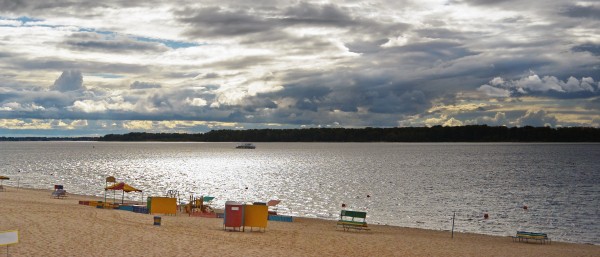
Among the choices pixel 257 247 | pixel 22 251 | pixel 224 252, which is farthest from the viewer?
pixel 257 247

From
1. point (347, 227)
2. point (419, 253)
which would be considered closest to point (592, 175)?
point (347, 227)

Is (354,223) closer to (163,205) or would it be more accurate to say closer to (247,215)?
(247,215)

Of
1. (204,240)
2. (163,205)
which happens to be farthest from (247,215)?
(163,205)

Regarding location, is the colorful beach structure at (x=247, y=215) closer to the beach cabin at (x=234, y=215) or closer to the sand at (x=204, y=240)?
the beach cabin at (x=234, y=215)

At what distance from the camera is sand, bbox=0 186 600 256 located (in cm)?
2084

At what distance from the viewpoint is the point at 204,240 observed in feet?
77.7

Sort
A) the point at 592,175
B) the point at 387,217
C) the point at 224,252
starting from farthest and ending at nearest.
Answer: the point at 592,175, the point at 387,217, the point at 224,252

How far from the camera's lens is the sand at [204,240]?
Result: 20844 mm

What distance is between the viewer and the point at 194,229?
27.8m

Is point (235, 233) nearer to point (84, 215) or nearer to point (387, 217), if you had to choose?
point (84, 215)

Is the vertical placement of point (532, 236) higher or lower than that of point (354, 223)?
lower

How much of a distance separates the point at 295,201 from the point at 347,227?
22.7 m

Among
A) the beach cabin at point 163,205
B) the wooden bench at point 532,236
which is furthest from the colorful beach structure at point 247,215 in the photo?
the wooden bench at point 532,236

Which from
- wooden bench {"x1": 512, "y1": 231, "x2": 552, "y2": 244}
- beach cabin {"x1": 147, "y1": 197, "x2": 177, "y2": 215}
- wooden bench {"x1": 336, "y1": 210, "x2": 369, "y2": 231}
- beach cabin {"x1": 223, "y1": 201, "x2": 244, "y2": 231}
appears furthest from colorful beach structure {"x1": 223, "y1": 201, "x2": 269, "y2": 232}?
wooden bench {"x1": 512, "y1": 231, "x2": 552, "y2": 244}
